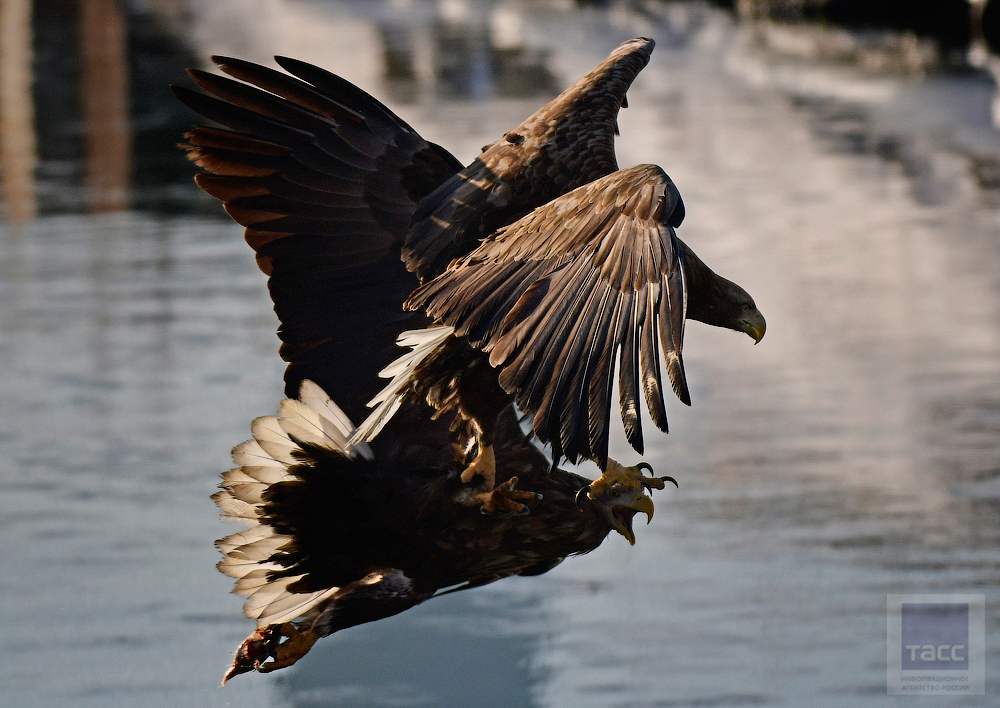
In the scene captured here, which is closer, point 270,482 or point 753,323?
point 270,482

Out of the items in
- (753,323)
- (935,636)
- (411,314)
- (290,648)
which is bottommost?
(935,636)

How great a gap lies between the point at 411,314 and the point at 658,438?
1.52 meters

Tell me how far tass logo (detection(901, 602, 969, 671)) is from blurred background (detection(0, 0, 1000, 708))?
3.1 inches

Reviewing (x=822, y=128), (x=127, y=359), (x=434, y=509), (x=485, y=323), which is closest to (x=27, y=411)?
(x=127, y=359)

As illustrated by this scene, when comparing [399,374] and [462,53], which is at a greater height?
[462,53]

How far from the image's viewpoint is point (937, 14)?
13461 mm

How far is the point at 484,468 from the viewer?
3.07 meters

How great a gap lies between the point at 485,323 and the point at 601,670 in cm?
118

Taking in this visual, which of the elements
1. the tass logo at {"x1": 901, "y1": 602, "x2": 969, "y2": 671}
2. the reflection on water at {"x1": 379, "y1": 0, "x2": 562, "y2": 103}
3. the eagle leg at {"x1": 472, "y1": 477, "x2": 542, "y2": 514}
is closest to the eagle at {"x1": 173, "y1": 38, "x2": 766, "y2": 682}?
the eagle leg at {"x1": 472, "y1": 477, "x2": 542, "y2": 514}

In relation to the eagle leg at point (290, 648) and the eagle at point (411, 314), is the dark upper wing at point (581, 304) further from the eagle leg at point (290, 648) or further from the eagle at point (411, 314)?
the eagle leg at point (290, 648)

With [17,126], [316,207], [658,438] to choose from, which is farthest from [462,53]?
[316,207]

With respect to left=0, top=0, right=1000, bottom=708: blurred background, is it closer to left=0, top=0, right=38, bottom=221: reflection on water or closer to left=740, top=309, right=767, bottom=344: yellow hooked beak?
left=0, top=0, right=38, bottom=221: reflection on water

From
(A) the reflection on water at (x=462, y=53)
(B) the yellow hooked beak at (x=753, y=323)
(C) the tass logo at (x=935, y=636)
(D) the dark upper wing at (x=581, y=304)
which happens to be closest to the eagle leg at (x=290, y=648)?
(D) the dark upper wing at (x=581, y=304)

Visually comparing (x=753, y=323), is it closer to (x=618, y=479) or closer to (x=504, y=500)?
(x=618, y=479)
